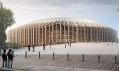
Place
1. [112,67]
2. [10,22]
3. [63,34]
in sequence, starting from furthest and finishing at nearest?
1. [63,34]
2. [10,22]
3. [112,67]

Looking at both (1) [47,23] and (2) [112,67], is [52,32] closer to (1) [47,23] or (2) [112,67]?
(1) [47,23]

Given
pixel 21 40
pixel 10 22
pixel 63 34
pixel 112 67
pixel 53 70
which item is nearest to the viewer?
pixel 53 70

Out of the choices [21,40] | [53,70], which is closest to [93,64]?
[53,70]

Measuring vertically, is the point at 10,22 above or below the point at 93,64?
above

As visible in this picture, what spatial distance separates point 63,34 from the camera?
107 m

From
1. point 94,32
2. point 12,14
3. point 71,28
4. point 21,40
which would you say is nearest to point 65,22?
point 71,28

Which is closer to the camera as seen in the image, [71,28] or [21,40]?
[71,28]

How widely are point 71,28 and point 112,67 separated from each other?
81.9 meters

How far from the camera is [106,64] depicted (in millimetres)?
28688

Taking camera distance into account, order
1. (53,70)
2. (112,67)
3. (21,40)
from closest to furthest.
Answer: (53,70)
(112,67)
(21,40)

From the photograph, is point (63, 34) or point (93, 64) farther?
point (63, 34)

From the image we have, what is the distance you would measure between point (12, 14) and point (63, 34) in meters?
39.0

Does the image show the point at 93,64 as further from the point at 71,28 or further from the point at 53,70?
the point at 71,28

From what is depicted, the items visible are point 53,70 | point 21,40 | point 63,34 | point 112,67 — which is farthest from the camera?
point 21,40
